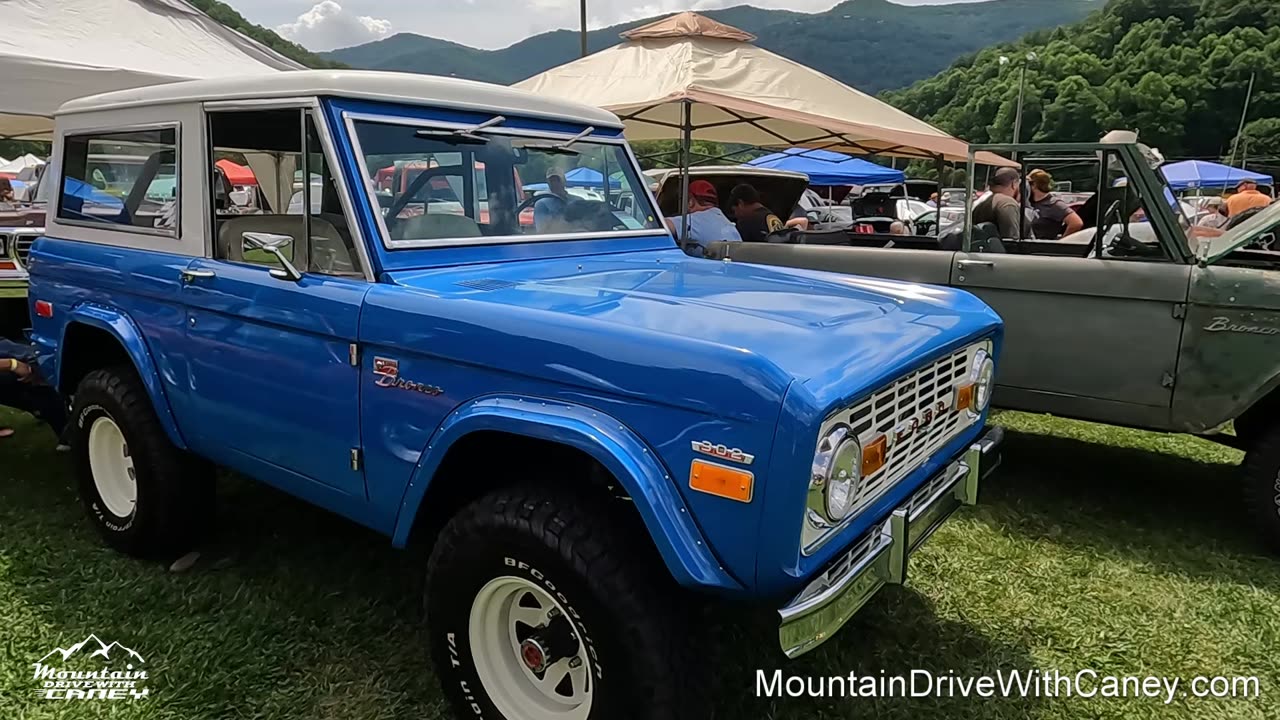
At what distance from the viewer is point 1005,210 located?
5.57 metres

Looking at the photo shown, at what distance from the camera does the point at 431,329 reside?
2.39 m

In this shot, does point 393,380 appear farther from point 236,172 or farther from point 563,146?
point 236,172

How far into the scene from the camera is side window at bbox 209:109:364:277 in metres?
2.79

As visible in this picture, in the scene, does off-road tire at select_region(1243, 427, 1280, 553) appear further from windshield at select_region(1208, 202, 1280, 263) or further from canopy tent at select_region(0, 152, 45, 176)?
canopy tent at select_region(0, 152, 45, 176)

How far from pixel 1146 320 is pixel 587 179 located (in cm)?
289

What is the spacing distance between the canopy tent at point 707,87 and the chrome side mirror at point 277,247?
16.6ft

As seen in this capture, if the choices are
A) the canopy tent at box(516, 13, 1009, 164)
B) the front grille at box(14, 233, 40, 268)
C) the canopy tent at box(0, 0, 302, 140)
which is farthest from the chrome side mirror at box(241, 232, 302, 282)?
the canopy tent at box(516, 13, 1009, 164)

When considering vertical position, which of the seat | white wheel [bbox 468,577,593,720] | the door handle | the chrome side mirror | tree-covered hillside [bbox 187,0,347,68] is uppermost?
tree-covered hillside [bbox 187,0,347,68]

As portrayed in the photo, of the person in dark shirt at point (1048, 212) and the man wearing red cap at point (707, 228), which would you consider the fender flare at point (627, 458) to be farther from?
the person in dark shirt at point (1048, 212)

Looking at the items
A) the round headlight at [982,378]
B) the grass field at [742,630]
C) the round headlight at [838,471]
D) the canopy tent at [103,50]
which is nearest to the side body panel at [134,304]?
the grass field at [742,630]

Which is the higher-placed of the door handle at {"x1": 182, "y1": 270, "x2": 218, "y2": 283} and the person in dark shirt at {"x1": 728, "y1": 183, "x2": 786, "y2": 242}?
the person in dark shirt at {"x1": 728, "y1": 183, "x2": 786, "y2": 242}

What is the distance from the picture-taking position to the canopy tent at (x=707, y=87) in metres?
7.52

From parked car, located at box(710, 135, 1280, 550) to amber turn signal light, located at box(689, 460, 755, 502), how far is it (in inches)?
128

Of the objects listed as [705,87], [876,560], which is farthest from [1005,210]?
[876,560]
